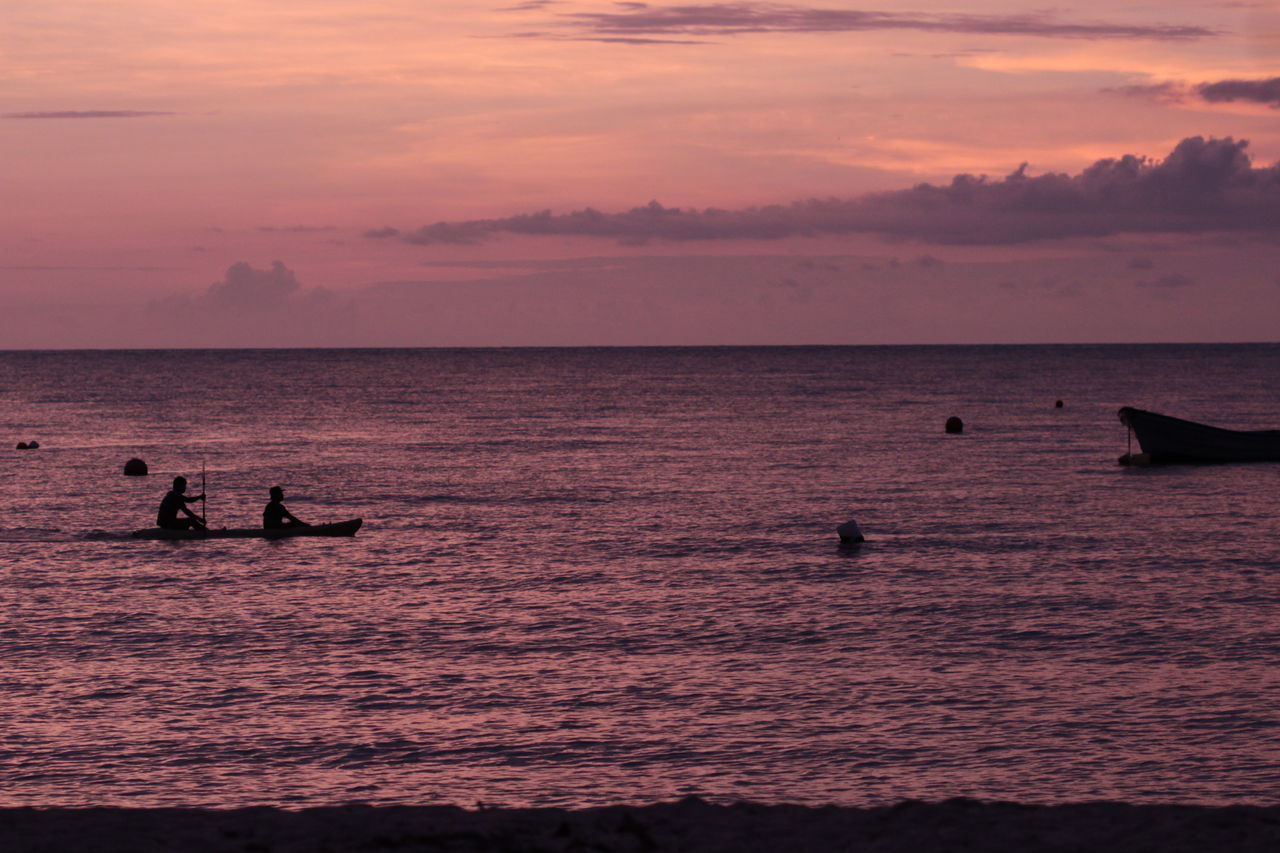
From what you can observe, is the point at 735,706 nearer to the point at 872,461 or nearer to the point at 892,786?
the point at 892,786

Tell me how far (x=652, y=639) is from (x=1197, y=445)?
45.9m

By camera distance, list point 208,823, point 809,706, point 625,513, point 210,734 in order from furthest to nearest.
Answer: point 625,513
point 809,706
point 210,734
point 208,823

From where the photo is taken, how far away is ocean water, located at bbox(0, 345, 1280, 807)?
56.0 ft

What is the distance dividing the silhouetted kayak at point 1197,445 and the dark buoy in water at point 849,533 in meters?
30.4

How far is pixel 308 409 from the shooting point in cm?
12544

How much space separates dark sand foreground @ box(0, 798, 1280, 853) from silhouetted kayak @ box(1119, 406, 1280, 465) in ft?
176

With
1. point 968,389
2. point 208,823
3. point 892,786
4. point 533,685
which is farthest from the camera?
point 968,389

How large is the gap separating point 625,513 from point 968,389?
117740mm

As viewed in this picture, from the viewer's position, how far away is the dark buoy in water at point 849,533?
121 feet

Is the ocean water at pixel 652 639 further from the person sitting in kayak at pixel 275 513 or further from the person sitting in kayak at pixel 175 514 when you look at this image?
the person sitting in kayak at pixel 275 513

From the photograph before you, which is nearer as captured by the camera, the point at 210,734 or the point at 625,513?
the point at 210,734

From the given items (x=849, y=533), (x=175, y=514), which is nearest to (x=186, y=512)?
(x=175, y=514)

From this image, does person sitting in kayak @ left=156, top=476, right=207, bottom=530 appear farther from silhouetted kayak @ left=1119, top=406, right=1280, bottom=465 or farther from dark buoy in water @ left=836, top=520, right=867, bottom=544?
silhouetted kayak @ left=1119, top=406, right=1280, bottom=465

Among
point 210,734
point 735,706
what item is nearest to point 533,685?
point 735,706
